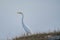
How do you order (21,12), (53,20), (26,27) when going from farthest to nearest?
(53,20) < (21,12) < (26,27)

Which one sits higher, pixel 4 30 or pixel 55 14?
pixel 55 14

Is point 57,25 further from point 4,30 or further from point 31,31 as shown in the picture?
point 4,30

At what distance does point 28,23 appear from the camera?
2973 mm

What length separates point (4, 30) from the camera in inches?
108

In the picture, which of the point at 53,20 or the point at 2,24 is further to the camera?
the point at 53,20

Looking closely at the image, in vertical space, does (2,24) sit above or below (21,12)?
below

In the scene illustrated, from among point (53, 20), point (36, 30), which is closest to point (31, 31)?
point (36, 30)

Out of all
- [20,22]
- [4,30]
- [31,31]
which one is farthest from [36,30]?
[4,30]

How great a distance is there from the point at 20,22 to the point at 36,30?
0.30 metres

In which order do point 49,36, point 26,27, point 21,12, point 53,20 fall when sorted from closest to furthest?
point 49,36
point 26,27
point 21,12
point 53,20

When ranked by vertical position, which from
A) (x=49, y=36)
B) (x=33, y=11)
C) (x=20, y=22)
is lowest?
(x=49, y=36)

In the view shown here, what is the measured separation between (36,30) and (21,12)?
15.6 inches

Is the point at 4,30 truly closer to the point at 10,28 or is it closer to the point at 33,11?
the point at 10,28

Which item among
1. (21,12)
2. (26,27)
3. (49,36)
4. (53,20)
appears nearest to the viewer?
(49,36)
